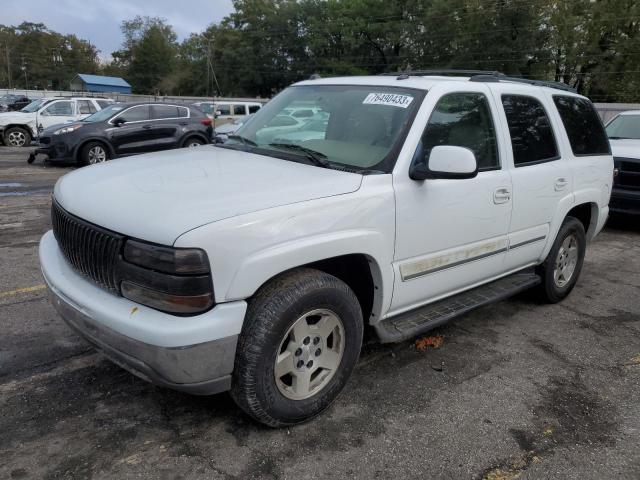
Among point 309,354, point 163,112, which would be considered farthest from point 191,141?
point 309,354

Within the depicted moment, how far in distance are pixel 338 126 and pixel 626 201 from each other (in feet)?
20.7

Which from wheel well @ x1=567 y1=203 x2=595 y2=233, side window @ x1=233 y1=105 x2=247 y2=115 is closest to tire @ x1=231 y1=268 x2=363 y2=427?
wheel well @ x1=567 y1=203 x2=595 y2=233

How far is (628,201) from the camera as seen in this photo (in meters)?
8.12

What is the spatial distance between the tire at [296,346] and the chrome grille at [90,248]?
0.69m

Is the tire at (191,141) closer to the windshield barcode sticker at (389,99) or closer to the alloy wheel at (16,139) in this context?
the alloy wheel at (16,139)

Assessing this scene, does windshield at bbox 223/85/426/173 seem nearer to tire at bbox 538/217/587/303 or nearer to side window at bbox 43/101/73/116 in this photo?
tire at bbox 538/217/587/303

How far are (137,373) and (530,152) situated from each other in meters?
3.26

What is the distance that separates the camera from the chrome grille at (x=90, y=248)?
8.56ft

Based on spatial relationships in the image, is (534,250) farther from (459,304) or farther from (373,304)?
(373,304)

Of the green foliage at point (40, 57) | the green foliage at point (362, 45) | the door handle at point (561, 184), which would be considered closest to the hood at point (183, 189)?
the door handle at point (561, 184)

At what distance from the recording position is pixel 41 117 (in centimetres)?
1792

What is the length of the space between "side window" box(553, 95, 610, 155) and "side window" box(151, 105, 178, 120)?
11404 mm

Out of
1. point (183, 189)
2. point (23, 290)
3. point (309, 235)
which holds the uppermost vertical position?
point (183, 189)

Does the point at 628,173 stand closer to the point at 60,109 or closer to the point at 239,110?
the point at 60,109
